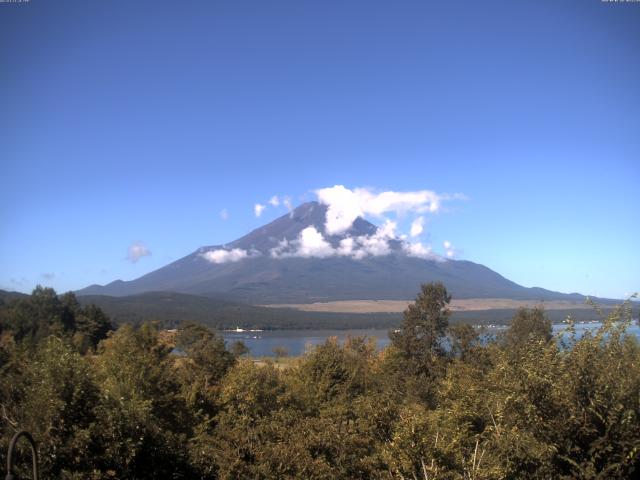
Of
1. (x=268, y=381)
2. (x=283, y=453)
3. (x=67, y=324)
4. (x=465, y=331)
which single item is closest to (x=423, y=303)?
(x=465, y=331)

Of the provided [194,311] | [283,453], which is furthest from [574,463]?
[194,311]

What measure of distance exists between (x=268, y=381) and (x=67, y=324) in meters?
63.3

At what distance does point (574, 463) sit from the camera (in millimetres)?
9867

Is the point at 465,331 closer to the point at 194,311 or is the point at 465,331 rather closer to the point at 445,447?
the point at 445,447

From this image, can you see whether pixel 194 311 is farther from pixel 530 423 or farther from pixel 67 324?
pixel 530 423

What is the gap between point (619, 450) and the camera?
400 inches

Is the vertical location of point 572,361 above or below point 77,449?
above

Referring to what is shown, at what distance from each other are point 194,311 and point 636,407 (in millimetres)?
197950

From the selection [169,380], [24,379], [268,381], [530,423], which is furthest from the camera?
[268,381]

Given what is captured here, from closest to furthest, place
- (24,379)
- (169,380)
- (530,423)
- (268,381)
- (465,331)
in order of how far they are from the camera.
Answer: (530,423)
(24,379)
(169,380)
(268,381)
(465,331)

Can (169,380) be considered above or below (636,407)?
below

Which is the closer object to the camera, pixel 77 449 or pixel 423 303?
pixel 77 449

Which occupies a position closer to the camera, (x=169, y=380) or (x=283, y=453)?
(x=283, y=453)

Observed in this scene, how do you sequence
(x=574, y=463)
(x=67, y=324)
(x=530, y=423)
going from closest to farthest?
(x=574, y=463), (x=530, y=423), (x=67, y=324)
